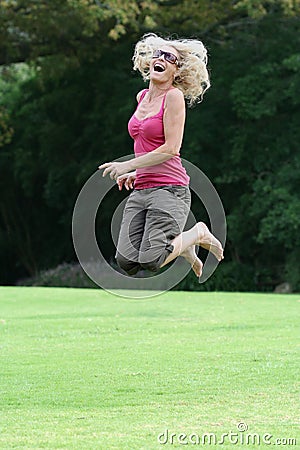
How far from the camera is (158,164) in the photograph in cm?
626

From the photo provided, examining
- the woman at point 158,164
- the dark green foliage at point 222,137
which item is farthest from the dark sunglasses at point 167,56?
the dark green foliage at point 222,137

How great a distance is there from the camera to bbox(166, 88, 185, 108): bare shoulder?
20.1 ft

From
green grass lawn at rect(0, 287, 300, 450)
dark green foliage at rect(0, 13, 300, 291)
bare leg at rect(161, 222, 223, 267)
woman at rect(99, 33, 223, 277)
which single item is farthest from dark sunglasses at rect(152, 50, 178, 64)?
dark green foliage at rect(0, 13, 300, 291)

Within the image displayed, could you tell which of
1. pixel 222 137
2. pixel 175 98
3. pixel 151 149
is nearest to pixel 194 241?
pixel 151 149

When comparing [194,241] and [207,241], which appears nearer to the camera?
[194,241]

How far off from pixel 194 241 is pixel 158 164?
A: 2.31ft

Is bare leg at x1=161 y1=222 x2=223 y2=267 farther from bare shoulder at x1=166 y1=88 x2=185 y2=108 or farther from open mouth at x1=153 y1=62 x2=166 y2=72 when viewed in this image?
open mouth at x1=153 y1=62 x2=166 y2=72

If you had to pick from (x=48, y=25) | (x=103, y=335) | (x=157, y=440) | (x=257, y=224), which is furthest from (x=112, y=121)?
(x=157, y=440)

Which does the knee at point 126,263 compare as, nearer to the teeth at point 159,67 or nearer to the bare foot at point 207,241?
the bare foot at point 207,241

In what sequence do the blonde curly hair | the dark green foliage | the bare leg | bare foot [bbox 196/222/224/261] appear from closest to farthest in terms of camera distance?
the blonde curly hair → the bare leg → bare foot [bbox 196/222/224/261] → the dark green foliage

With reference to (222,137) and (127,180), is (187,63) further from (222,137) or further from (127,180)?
(222,137)

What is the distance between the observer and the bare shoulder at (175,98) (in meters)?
6.12

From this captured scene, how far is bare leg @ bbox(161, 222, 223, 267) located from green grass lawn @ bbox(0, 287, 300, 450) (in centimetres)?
98

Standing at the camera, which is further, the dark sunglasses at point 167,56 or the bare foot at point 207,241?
the bare foot at point 207,241
